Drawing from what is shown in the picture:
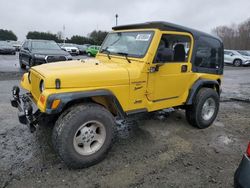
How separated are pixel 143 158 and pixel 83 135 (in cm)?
106

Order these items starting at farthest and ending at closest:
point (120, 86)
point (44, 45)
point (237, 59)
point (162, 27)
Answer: point (237, 59), point (44, 45), point (162, 27), point (120, 86)

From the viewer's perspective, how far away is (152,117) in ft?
19.4

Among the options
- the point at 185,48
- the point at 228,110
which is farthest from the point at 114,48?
the point at 228,110

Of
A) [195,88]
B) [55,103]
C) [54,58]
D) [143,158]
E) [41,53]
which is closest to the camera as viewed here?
[55,103]

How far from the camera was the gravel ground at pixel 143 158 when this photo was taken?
10.8ft

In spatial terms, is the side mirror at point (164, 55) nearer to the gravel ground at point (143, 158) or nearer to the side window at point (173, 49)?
the side window at point (173, 49)

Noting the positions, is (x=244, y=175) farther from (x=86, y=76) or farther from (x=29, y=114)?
(x=29, y=114)

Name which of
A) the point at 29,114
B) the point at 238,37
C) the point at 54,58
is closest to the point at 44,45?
the point at 54,58

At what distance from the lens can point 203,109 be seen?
5.32m

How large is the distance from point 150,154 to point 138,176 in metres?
0.70

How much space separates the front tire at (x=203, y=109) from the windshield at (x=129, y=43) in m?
1.76

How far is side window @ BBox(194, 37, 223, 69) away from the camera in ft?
16.5

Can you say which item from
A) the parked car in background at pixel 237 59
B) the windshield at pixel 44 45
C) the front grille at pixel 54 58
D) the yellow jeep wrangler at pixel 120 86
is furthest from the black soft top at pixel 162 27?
the parked car in background at pixel 237 59

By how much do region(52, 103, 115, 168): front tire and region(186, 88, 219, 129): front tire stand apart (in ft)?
7.24
